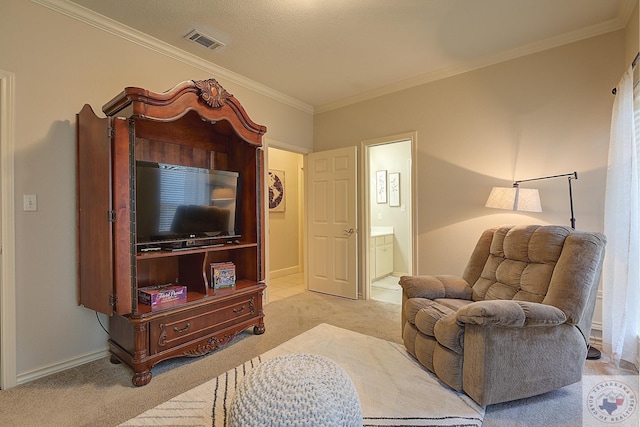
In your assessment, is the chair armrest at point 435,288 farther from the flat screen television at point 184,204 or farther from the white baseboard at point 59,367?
the white baseboard at point 59,367

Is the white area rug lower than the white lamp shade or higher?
lower

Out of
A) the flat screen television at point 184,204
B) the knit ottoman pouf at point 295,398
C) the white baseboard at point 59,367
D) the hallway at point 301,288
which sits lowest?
the hallway at point 301,288

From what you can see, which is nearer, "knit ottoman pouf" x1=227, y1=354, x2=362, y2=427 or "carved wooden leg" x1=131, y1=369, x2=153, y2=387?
"knit ottoman pouf" x1=227, y1=354, x2=362, y2=427

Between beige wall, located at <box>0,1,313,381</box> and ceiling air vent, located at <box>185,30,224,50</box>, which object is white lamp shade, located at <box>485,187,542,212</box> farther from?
beige wall, located at <box>0,1,313,381</box>

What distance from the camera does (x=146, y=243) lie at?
2242 millimetres

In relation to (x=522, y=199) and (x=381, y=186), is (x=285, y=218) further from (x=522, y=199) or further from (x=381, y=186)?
(x=522, y=199)

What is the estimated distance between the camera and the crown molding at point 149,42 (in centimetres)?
223

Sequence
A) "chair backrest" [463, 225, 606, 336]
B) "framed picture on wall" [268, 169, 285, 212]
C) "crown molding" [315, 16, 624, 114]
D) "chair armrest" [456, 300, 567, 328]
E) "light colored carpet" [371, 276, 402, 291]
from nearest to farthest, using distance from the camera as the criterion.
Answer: "chair armrest" [456, 300, 567, 328] → "chair backrest" [463, 225, 606, 336] → "crown molding" [315, 16, 624, 114] → "light colored carpet" [371, 276, 402, 291] → "framed picture on wall" [268, 169, 285, 212]

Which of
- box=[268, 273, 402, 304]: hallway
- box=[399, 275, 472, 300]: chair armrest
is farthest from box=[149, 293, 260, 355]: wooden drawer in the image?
box=[399, 275, 472, 300]: chair armrest

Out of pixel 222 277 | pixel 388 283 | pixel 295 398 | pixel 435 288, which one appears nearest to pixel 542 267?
pixel 435 288

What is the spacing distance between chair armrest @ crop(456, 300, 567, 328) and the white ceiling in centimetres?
222

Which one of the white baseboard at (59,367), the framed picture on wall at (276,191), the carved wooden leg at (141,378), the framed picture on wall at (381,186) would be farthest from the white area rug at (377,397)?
the framed picture on wall at (381,186)

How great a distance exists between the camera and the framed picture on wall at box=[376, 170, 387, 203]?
221 inches

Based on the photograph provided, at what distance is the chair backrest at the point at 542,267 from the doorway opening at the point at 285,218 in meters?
3.09
